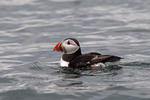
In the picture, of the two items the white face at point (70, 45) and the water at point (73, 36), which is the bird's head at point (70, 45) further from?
the water at point (73, 36)

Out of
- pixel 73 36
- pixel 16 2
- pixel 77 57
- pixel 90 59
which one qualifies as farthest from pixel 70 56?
pixel 16 2

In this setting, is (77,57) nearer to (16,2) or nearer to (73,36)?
(73,36)

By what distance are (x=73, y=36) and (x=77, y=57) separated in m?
4.57

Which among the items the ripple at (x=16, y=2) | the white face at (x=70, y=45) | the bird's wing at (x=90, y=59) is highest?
the ripple at (x=16, y=2)

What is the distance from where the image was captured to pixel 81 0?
20.3 meters

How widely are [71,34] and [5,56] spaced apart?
347cm

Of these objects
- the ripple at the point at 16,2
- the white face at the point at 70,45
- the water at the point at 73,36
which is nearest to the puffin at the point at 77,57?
the white face at the point at 70,45

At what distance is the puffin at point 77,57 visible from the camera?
9.27 m

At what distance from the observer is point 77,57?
9.70m

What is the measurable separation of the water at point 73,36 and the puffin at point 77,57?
0.96 feet

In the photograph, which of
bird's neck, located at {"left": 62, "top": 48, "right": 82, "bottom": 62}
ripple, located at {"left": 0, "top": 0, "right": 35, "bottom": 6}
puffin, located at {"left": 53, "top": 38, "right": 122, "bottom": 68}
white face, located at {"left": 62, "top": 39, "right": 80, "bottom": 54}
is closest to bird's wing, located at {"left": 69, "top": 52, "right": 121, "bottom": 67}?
puffin, located at {"left": 53, "top": 38, "right": 122, "bottom": 68}

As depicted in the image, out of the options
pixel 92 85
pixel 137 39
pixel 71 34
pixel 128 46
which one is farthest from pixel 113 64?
pixel 71 34

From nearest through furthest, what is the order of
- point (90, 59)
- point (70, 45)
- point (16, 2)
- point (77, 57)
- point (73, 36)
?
point (90, 59)
point (77, 57)
point (70, 45)
point (73, 36)
point (16, 2)

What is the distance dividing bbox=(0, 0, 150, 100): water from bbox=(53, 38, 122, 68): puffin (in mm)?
291
